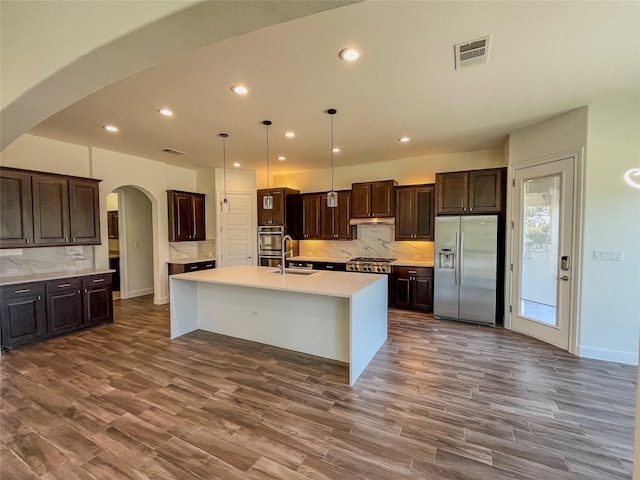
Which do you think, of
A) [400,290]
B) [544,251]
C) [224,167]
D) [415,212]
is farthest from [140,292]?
[544,251]

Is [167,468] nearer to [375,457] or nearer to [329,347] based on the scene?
[375,457]

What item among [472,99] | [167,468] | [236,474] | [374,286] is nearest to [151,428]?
[167,468]

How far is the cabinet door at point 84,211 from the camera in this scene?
4.36m

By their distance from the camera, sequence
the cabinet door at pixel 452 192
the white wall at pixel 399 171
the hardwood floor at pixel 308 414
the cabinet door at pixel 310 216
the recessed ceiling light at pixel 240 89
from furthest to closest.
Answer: the cabinet door at pixel 310 216
the white wall at pixel 399 171
the cabinet door at pixel 452 192
the recessed ceiling light at pixel 240 89
the hardwood floor at pixel 308 414

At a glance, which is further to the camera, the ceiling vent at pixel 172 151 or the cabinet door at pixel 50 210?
the ceiling vent at pixel 172 151

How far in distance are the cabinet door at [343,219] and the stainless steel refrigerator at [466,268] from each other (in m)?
1.88

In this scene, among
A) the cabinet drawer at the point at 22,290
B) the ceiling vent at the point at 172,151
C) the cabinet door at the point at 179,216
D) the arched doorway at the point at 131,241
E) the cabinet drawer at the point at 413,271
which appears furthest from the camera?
the arched doorway at the point at 131,241

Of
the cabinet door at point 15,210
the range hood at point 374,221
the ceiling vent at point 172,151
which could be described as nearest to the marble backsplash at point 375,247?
the range hood at point 374,221

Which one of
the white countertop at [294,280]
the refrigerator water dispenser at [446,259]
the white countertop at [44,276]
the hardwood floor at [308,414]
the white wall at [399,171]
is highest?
the white wall at [399,171]

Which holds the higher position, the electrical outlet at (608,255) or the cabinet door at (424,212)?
the cabinet door at (424,212)

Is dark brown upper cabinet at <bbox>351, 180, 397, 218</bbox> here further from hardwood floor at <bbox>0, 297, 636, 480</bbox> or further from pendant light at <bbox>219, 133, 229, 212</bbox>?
hardwood floor at <bbox>0, 297, 636, 480</bbox>

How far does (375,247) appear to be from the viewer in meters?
6.26

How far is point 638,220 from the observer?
317 cm

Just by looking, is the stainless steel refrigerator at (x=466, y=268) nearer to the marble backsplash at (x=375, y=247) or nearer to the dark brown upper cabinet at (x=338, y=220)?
the marble backsplash at (x=375, y=247)
